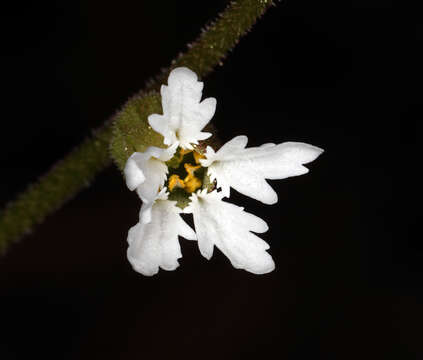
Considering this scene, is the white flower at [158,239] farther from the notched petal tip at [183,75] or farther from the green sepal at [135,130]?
the notched petal tip at [183,75]

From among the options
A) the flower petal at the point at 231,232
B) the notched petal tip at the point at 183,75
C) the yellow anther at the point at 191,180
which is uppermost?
the notched petal tip at the point at 183,75

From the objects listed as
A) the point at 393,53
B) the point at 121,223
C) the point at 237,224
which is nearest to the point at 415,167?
the point at 393,53

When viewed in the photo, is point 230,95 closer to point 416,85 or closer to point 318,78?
point 318,78

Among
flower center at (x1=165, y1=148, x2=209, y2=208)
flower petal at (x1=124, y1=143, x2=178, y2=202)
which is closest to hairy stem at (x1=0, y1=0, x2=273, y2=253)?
flower center at (x1=165, y1=148, x2=209, y2=208)

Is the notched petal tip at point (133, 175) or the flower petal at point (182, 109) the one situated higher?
the flower petal at point (182, 109)

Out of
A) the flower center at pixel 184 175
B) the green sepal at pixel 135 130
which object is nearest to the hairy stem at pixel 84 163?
the green sepal at pixel 135 130

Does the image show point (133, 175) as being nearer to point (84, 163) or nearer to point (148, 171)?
point (148, 171)
